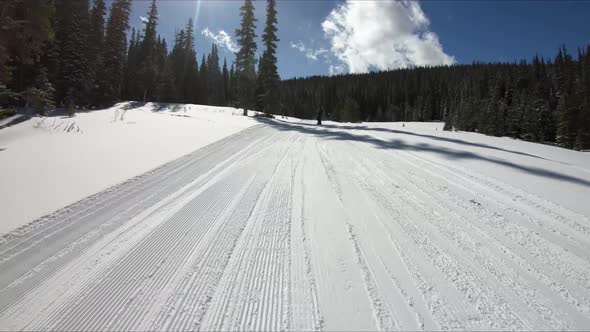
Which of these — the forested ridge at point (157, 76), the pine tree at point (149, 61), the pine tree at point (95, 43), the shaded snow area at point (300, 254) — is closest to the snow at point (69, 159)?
the shaded snow area at point (300, 254)

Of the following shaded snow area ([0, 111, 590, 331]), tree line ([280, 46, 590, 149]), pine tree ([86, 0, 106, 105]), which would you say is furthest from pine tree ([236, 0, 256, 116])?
shaded snow area ([0, 111, 590, 331])

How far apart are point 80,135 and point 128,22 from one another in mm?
37714

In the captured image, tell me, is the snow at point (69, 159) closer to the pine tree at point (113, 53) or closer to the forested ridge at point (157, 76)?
the forested ridge at point (157, 76)

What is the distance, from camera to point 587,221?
387 cm

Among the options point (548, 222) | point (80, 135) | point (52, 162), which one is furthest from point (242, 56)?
point (548, 222)

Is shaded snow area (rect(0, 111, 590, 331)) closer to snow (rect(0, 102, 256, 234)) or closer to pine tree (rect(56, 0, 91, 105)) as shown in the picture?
snow (rect(0, 102, 256, 234))

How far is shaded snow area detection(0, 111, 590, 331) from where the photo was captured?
218 cm

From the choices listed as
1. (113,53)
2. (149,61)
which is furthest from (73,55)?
(149,61)

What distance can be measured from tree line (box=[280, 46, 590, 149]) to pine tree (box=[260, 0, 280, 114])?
6.43m

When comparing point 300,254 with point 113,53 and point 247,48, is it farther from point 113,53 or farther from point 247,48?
point 113,53

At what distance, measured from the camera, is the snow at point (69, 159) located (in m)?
4.29

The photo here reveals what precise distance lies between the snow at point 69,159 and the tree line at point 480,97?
17570 millimetres

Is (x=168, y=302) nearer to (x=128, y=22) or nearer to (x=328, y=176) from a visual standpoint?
(x=328, y=176)

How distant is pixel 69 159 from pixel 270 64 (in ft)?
83.3
